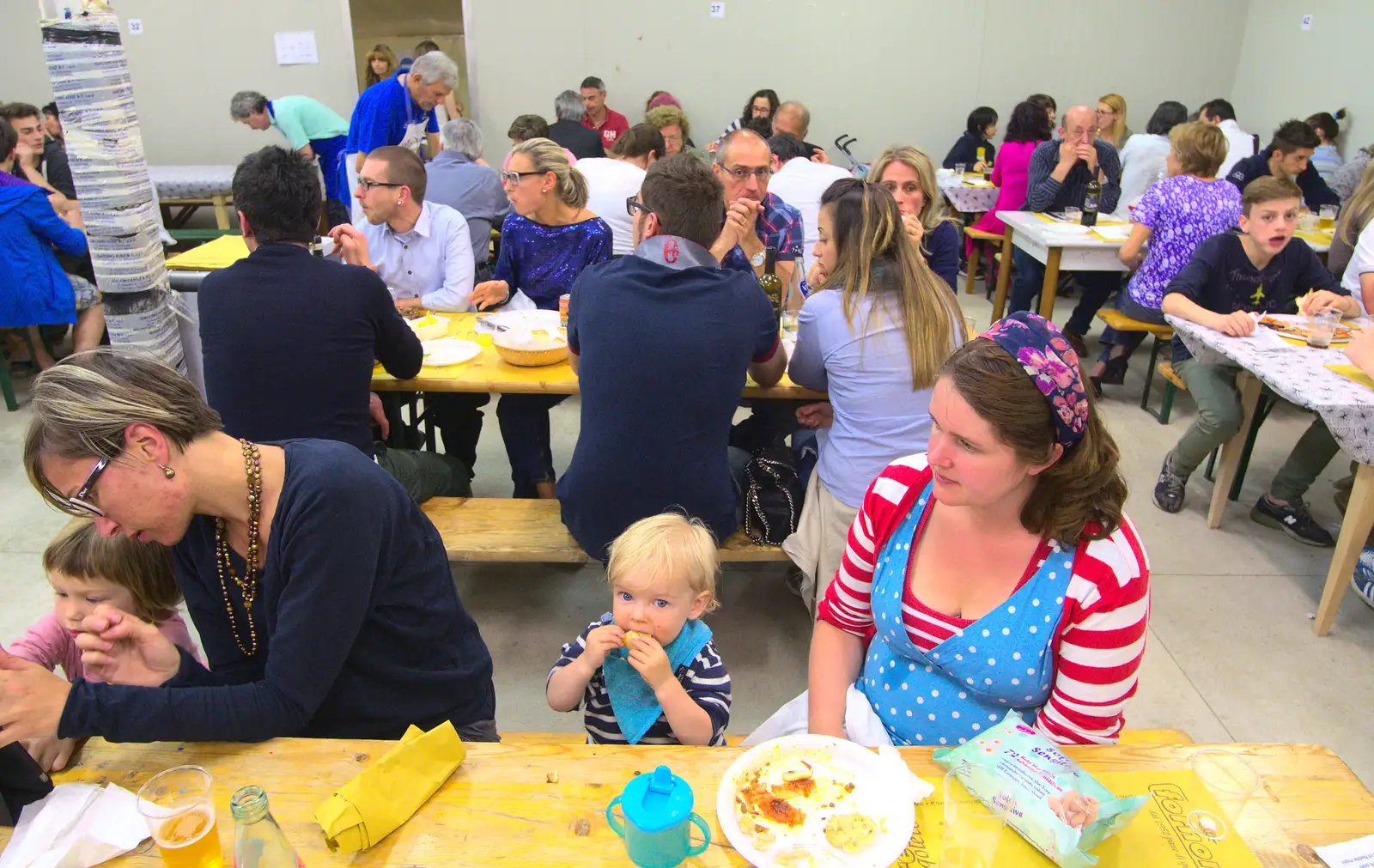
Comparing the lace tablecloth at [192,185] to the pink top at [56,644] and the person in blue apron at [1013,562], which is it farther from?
the person in blue apron at [1013,562]

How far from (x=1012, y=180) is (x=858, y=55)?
291 cm

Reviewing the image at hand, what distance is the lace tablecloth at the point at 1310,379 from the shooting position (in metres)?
2.83

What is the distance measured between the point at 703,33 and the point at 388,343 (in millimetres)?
7202

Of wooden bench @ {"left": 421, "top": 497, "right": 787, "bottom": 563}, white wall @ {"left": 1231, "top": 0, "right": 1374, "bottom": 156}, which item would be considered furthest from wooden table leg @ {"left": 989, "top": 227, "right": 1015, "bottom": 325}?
wooden bench @ {"left": 421, "top": 497, "right": 787, "bottom": 563}

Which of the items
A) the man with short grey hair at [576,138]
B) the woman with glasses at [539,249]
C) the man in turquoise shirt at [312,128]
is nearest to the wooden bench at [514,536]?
the woman with glasses at [539,249]

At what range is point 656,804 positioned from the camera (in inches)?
48.2

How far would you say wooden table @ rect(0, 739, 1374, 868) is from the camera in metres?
1.25

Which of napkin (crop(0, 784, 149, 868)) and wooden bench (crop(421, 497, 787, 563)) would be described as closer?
napkin (crop(0, 784, 149, 868))

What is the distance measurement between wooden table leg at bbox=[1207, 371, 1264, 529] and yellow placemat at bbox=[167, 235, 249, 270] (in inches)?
171

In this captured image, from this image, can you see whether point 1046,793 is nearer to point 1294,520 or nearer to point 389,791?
point 389,791

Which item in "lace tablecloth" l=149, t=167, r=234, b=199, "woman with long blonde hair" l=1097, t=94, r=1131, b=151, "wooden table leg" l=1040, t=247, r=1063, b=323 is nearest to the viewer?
"wooden table leg" l=1040, t=247, r=1063, b=323

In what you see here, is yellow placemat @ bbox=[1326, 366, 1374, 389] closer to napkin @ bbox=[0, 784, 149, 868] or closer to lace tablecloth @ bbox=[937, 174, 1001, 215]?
napkin @ bbox=[0, 784, 149, 868]

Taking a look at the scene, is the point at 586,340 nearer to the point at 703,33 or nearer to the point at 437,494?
the point at 437,494

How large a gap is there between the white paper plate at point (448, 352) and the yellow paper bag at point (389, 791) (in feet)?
6.29
